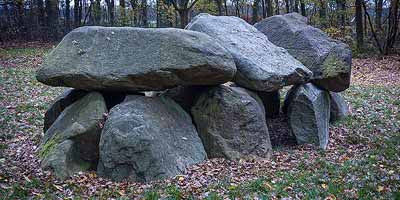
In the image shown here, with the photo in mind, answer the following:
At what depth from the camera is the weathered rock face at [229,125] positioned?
941 cm

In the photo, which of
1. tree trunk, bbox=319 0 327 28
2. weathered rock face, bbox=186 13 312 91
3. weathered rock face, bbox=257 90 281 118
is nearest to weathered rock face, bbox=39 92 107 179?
weathered rock face, bbox=186 13 312 91

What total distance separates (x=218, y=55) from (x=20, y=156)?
14.5ft

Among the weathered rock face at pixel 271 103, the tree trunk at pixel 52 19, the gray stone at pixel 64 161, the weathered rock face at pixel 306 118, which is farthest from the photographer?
the tree trunk at pixel 52 19

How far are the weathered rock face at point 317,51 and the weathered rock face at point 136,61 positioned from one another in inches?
122

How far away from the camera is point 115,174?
7.99 meters

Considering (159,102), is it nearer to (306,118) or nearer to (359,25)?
(306,118)

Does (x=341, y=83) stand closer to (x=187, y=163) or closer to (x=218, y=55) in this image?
(x=218, y=55)

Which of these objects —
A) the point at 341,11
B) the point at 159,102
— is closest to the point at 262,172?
the point at 159,102

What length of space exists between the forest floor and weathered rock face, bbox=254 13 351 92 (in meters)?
1.35

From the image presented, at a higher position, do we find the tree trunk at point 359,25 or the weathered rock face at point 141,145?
the tree trunk at point 359,25

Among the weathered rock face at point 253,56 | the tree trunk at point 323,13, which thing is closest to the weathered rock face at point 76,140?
the weathered rock face at point 253,56

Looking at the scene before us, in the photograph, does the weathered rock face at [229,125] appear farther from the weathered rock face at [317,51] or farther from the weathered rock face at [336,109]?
the weathered rock face at [336,109]

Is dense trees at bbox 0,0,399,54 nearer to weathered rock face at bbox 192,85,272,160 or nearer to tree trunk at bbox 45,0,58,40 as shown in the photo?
tree trunk at bbox 45,0,58,40

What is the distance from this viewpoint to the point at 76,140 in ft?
A: 28.1
